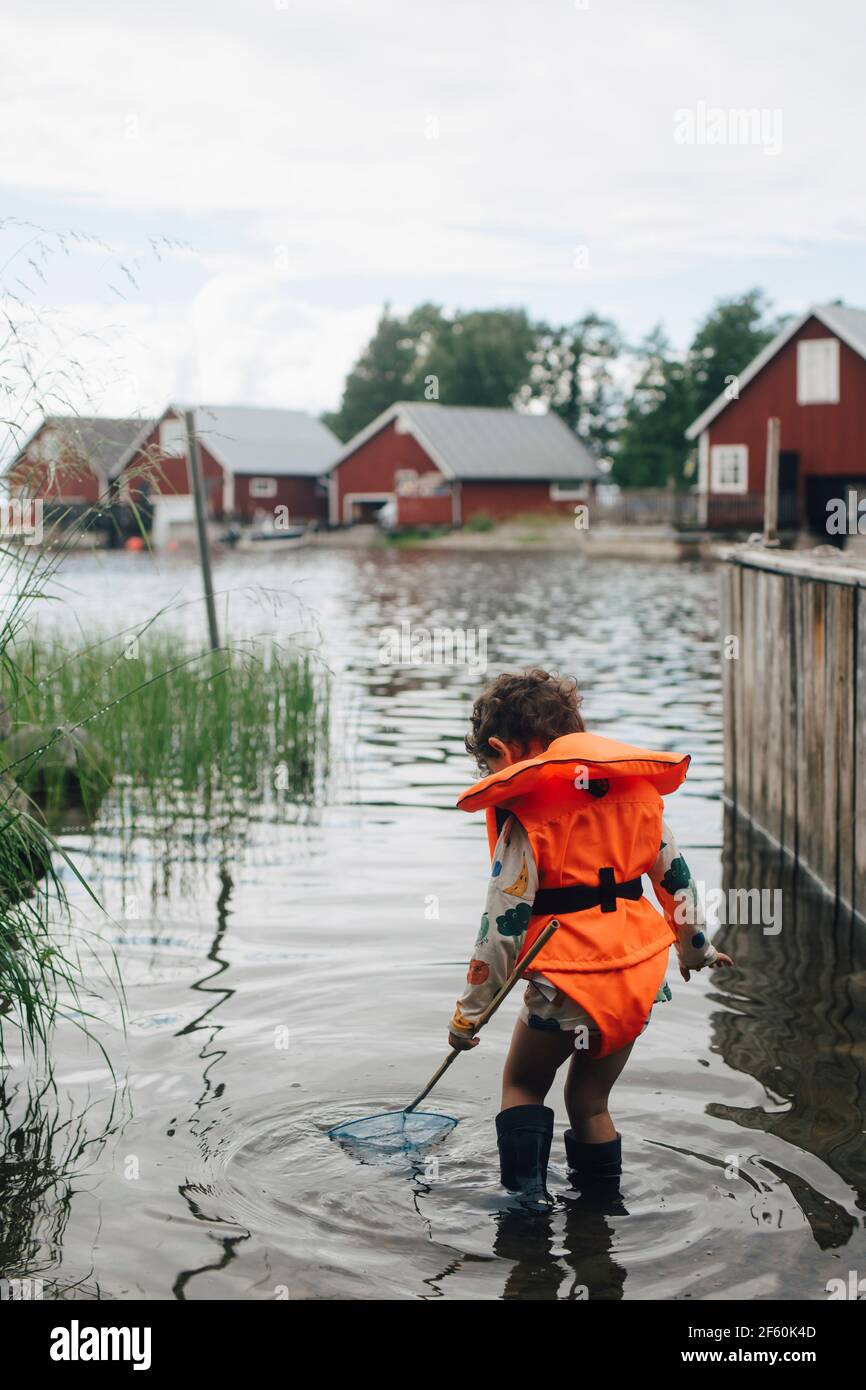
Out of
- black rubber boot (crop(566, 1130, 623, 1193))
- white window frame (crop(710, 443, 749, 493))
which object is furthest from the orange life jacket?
white window frame (crop(710, 443, 749, 493))

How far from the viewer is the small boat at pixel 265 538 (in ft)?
198

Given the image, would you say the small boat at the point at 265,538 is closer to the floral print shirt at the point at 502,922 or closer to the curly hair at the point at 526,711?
the curly hair at the point at 526,711

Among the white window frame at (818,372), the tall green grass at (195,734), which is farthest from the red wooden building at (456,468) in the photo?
the tall green grass at (195,734)

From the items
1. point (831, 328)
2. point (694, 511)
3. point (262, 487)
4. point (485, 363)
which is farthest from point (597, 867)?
point (485, 363)

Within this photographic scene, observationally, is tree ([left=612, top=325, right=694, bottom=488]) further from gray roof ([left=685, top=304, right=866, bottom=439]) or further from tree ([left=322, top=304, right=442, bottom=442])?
tree ([left=322, top=304, right=442, bottom=442])

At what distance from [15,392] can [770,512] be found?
5.66m

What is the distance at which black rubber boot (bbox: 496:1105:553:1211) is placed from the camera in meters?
3.95

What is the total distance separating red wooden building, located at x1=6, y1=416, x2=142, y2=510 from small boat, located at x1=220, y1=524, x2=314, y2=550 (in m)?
53.9

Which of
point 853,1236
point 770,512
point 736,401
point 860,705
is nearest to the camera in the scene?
point 853,1236

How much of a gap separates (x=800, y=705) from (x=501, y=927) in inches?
164

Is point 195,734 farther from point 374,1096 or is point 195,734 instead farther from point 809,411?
point 809,411
